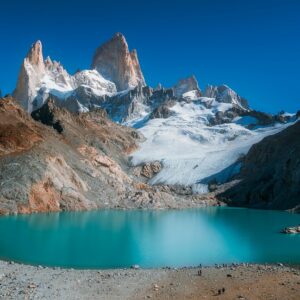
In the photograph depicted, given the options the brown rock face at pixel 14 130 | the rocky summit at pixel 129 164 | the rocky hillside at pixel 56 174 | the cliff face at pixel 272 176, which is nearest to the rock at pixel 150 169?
the rocky summit at pixel 129 164

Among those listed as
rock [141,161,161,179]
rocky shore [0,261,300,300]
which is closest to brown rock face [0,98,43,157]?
rocky shore [0,261,300,300]

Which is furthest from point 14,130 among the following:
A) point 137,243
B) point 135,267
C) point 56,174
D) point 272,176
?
point 135,267

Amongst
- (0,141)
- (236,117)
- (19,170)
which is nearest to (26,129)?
(0,141)

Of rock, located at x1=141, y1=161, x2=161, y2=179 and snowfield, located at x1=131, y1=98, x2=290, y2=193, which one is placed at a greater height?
snowfield, located at x1=131, y1=98, x2=290, y2=193

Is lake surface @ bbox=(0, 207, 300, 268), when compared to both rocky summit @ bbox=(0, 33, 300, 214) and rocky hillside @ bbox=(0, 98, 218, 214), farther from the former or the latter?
rocky summit @ bbox=(0, 33, 300, 214)

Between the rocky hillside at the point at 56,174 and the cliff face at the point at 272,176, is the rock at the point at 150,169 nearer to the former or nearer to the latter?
the rocky hillside at the point at 56,174

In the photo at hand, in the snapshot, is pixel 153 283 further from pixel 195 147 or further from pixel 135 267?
pixel 195 147

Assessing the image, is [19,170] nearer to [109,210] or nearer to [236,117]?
[109,210]
